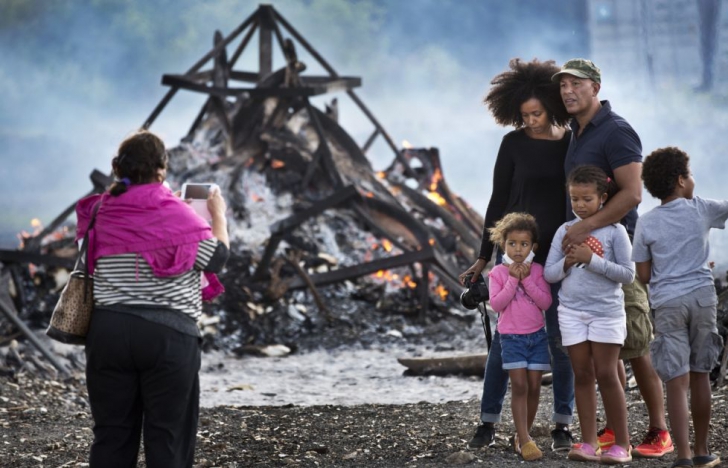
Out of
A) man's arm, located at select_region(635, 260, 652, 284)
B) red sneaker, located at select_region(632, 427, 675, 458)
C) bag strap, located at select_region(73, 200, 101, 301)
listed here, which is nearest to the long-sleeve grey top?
man's arm, located at select_region(635, 260, 652, 284)

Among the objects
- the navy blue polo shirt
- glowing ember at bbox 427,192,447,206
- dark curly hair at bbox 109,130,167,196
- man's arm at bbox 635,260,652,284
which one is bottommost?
man's arm at bbox 635,260,652,284

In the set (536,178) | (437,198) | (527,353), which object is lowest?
(527,353)

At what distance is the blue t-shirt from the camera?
13.4ft

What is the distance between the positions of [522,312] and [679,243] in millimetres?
780

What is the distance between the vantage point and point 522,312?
4.33m

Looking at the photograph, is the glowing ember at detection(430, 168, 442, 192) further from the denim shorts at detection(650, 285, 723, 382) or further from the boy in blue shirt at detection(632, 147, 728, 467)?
the denim shorts at detection(650, 285, 723, 382)

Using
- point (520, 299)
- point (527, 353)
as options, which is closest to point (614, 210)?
point (520, 299)

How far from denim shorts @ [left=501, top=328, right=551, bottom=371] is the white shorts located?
0.20 meters

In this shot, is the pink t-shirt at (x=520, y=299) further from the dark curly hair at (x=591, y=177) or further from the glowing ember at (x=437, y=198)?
the glowing ember at (x=437, y=198)

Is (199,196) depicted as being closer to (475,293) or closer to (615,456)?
(475,293)

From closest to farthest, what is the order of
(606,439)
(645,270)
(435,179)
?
(645,270) → (606,439) → (435,179)

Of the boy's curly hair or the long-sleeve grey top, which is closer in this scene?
the long-sleeve grey top

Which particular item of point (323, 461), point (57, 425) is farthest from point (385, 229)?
point (323, 461)

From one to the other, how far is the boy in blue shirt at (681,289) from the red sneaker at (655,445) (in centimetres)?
28
